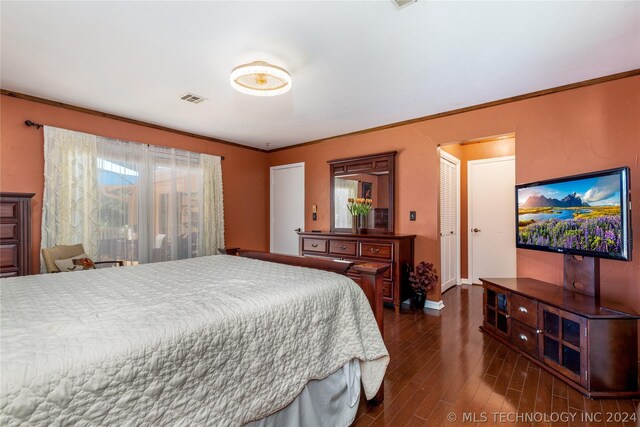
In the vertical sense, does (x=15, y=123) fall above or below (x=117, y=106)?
below

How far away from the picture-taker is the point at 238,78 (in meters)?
2.49

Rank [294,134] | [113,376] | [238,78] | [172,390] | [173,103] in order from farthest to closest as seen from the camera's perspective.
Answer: [294,134] < [173,103] < [238,78] < [172,390] < [113,376]

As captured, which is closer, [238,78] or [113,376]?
[113,376]

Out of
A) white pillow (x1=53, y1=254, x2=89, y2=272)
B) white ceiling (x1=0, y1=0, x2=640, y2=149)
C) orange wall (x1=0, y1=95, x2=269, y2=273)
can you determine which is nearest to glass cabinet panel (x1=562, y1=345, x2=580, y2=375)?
white ceiling (x1=0, y1=0, x2=640, y2=149)

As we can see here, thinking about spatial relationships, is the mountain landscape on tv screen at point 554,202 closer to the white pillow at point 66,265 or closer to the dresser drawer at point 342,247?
the dresser drawer at point 342,247

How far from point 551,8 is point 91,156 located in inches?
180

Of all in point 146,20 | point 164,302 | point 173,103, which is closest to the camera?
point 164,302

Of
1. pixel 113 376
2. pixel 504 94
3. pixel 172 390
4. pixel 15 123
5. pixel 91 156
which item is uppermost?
pixel 504 94

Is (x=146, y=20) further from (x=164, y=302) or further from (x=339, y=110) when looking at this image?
(x=339, y=110)

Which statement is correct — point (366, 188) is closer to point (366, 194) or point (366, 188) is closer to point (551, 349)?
point (366, 194)

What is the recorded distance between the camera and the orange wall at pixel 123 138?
3.14 meters

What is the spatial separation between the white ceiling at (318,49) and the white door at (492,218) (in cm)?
188

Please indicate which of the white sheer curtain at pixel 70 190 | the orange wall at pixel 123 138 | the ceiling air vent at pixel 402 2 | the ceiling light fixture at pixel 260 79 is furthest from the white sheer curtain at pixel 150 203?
the ceiling air vent at pixel 402 2

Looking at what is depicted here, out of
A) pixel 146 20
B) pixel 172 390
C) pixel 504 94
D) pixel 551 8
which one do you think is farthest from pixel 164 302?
pixel 504 94
